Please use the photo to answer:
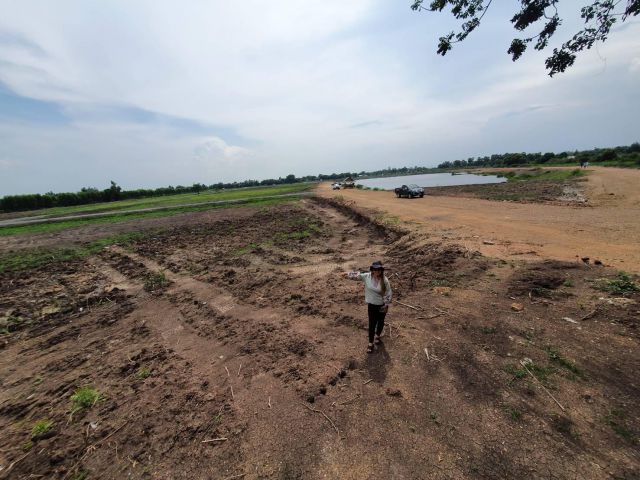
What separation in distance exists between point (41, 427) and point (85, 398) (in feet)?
1.89

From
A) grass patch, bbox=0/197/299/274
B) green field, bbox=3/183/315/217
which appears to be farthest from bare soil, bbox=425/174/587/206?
green field, bbox=3/183/315/217

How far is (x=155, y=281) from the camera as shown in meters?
10.4

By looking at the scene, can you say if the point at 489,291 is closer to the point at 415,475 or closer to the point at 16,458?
the point at 415,475

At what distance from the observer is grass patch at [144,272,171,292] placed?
9.89 metres

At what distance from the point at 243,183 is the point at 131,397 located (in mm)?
169968

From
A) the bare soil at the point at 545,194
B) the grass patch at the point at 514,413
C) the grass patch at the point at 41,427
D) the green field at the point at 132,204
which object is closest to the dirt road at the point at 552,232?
the bare soil at the point at 545,194

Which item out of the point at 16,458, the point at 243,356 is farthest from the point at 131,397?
the point at 243,356

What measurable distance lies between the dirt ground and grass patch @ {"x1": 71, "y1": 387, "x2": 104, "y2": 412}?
88 millimetres

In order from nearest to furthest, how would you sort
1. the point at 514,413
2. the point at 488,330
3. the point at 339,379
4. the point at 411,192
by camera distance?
the point at 514,413 → the point at 339,379 → the point at 488,330 → the point at 411,192

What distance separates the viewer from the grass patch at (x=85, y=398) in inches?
182

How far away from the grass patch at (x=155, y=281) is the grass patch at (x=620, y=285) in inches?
480

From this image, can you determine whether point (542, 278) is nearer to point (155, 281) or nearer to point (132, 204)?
point (155, 281)

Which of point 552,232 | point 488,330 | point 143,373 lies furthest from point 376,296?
point 552,232

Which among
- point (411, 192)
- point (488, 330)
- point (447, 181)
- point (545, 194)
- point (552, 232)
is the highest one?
point (488, 330)
